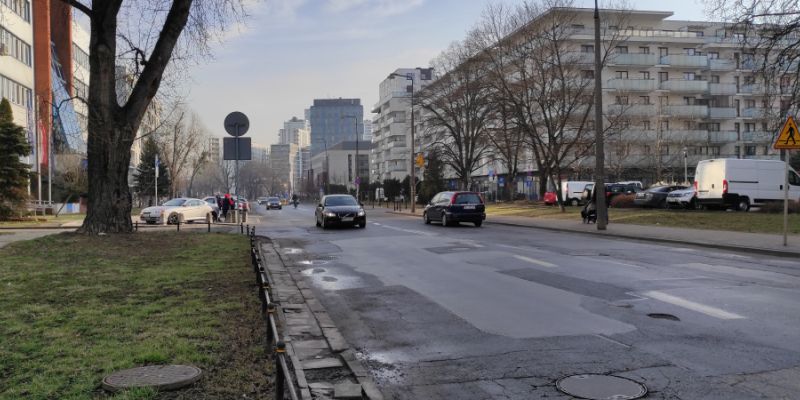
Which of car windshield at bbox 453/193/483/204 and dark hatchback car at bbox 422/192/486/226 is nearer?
dark hatchback car at bbox 422/192/486/226

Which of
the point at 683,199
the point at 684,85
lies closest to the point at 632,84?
the point at 684,85

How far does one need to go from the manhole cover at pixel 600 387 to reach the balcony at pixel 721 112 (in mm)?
74160

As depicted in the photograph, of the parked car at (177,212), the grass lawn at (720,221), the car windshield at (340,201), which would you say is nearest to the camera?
the grass lawn at (720,221)

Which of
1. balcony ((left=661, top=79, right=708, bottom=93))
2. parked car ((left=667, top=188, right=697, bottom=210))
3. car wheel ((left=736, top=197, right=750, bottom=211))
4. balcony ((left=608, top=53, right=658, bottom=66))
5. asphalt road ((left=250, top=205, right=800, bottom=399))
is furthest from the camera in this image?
balcony ((left=661, top=79, right=708, bottom=93))

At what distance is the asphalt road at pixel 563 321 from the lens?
4840 mm

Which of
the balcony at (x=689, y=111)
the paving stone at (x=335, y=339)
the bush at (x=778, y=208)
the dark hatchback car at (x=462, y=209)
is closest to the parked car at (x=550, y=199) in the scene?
the bush at (x=778, y=208)

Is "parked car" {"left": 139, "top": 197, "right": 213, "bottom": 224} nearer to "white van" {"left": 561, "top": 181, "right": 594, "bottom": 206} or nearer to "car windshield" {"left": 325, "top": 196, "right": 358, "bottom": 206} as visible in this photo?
"car windshield" {"left": 325, "top": 196, "right": 358, "bottom": 206}

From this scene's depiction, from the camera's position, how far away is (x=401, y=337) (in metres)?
6.41

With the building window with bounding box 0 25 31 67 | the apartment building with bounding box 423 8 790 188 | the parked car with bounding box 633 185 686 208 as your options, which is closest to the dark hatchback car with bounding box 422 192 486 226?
the parked car with bounding box 633 185 686 208

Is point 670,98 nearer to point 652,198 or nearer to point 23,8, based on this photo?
point 652,198

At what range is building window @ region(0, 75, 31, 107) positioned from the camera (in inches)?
1626

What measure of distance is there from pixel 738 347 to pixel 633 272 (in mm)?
5333

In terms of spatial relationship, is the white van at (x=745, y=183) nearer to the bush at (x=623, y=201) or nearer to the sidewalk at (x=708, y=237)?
the bush at (x=623, y=201)

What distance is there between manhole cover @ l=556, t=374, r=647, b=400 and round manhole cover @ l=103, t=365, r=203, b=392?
277cm
